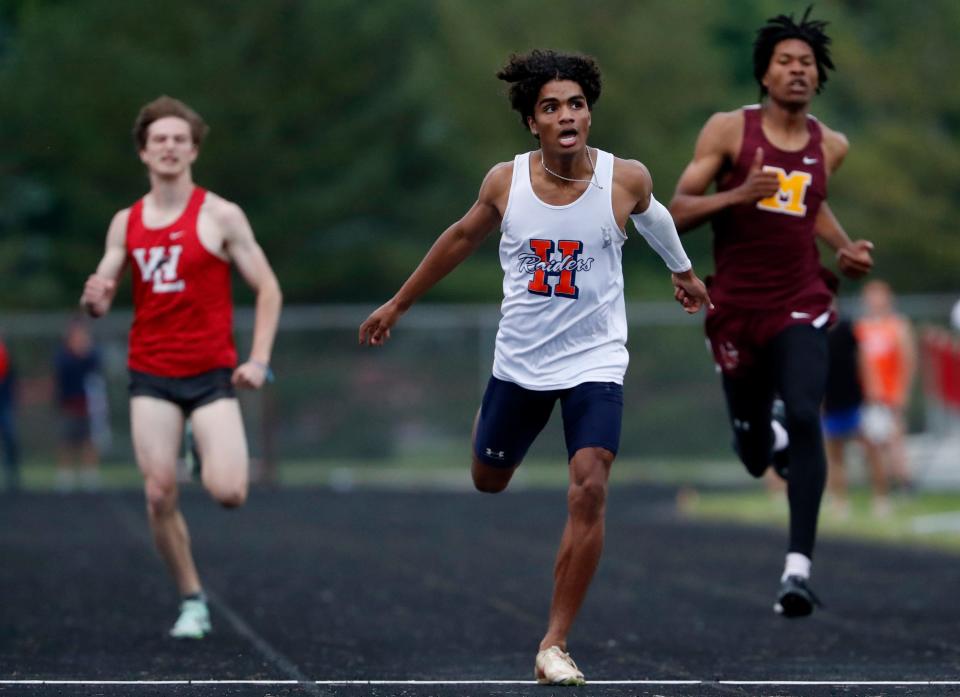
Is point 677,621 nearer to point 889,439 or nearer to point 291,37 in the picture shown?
point 889,439

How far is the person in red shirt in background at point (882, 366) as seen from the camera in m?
20.5

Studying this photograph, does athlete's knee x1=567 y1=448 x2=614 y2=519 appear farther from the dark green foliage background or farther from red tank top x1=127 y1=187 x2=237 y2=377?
the dark green foliage background

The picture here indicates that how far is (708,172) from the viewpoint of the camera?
926 cm

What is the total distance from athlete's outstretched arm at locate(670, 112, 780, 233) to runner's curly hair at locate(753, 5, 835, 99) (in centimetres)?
25

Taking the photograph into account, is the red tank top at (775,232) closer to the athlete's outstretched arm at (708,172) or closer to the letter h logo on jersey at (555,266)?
the athlete's outstretched arm at (708,172)

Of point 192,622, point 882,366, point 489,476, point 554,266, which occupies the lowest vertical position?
point 192,622

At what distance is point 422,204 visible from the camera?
47500mm

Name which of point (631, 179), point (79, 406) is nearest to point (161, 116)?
point (631, 179)

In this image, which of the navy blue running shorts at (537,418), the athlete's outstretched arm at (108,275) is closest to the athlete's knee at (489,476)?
the navy blue running shorts at (537,418)

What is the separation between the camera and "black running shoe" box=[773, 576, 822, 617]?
8547 millimetres

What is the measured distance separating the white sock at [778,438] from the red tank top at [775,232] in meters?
0.84

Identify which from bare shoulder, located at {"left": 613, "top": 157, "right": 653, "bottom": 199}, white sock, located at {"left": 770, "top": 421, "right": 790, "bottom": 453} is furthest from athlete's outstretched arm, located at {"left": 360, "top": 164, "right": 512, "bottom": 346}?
white sock, located at {"left": 770, "top": 421, "right": 790, "bottom": 453}

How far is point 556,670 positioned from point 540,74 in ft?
7.64

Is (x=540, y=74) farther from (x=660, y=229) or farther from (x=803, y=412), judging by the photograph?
(x=803, y=412)
